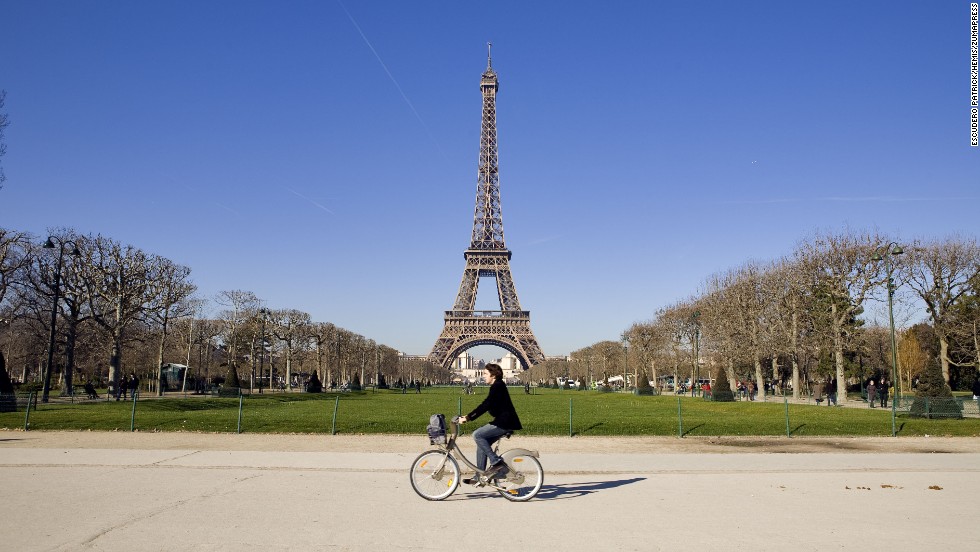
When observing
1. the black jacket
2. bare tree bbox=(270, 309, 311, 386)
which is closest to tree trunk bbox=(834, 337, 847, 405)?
the black jacket

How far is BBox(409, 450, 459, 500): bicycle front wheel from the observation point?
9.96 m

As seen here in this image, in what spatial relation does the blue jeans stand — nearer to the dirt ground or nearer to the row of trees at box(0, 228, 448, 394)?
the dirt ground

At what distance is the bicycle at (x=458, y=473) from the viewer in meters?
9.95

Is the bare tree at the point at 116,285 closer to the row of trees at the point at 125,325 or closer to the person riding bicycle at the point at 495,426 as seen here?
the row of trees at the point at 125,325

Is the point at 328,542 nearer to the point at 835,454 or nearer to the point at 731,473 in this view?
the point at 731,473

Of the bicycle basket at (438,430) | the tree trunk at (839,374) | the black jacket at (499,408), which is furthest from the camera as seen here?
the tree trunk at (839,374)

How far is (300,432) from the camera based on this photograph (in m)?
21.3

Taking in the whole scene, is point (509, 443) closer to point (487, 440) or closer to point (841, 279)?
point (487, 440)

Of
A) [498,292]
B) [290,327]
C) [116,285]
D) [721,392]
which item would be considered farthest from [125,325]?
[498,292]

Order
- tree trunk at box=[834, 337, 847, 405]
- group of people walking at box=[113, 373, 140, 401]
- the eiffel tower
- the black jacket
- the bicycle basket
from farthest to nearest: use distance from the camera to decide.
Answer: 1. the eiffel tower
2. tree trunk at box=[834, 337, 847, 405]
3. group of people walking at box=[113, 373, 140, 401]
4. the black jacket
5. the bicycle basket

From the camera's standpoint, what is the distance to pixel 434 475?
9.93m

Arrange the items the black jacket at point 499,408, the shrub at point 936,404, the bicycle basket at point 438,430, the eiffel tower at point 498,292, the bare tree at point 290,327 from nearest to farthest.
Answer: the bicycle basket at point 438,430 → the black jacket at point 499,408 → the shrub at point 936,404 → the bare tree at point 290,327 → the eiffel tower at point 498,292

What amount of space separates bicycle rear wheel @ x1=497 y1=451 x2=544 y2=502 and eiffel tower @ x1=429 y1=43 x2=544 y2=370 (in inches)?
3476

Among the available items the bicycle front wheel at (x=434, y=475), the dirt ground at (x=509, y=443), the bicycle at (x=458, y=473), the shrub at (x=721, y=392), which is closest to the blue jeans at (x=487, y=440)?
the bicycle at (x=458, y=473)
